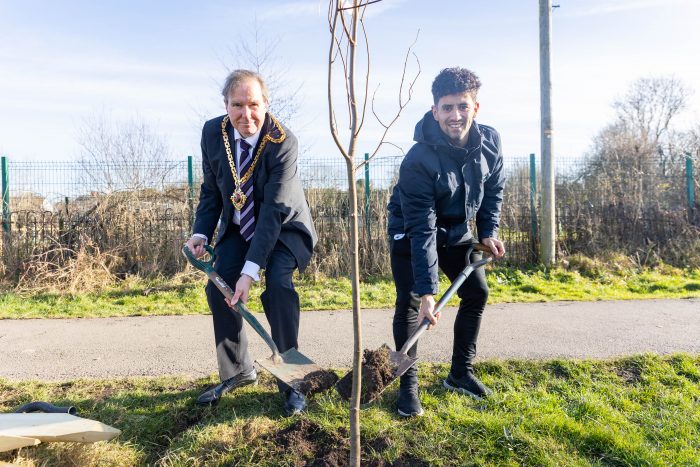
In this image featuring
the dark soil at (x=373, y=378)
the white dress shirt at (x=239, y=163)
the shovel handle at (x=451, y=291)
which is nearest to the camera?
the dark soil at (x=373, y=378)

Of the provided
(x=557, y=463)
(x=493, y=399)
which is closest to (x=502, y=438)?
(x=557, y=463)

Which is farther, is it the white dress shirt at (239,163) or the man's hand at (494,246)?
the man's hand at (494,246)

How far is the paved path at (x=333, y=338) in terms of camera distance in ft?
14.0

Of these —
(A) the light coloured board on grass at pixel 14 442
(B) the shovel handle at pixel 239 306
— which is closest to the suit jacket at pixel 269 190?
(B) the shovel handle at pixel 239 306

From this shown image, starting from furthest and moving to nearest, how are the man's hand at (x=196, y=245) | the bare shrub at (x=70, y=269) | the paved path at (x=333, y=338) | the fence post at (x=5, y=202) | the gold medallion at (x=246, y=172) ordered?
the fence post at (x=5, y=202) → the bare shrub at (x=70, y=269) → the paved path at (x=333, y=338) → the man's hand at (x=196, y=245) → the gold medallion at (x=246, y=172)

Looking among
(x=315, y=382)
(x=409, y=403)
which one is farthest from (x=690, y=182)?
(x=315, y=382)

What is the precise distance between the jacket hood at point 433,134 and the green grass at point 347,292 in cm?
352

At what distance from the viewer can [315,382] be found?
2.96 metres

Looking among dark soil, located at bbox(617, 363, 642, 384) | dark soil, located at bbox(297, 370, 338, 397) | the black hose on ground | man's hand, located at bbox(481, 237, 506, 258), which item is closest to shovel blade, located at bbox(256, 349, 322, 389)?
dark soil, located at bbox(297, 370, 338, 397)

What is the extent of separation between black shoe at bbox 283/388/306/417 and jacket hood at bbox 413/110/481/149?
67.8 inches

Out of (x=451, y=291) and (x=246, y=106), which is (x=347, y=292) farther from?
(x=246, y=106)

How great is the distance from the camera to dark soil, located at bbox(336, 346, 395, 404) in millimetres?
2748

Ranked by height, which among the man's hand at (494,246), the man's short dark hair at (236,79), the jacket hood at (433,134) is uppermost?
the man's short dark hair at (236,79)

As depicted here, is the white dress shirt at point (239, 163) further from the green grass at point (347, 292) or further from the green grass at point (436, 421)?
the green grass at point (347, 292)
